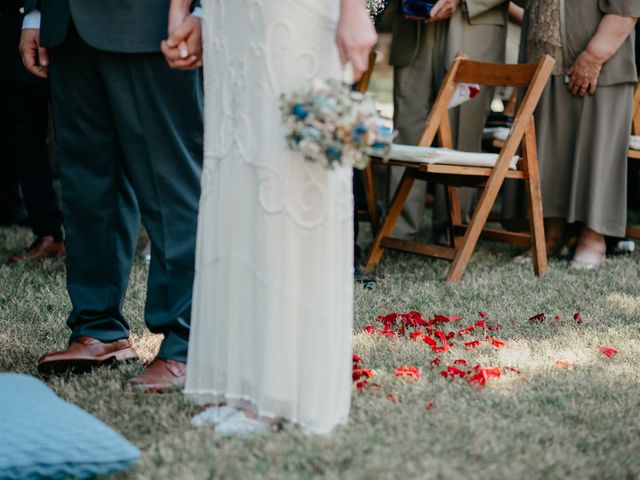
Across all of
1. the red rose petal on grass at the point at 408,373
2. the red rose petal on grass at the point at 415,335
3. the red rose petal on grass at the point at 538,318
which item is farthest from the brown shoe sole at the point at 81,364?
the red rose petal on grass at the point at 538,318

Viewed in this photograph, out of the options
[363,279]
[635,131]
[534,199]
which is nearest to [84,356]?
[363,279]

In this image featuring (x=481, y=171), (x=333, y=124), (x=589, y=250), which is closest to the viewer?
(x=333, y=124)

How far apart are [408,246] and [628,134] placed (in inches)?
53.4

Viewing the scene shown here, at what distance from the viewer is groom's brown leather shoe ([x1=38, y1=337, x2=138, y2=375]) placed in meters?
2.72

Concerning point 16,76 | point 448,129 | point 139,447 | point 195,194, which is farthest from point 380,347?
point 16,76

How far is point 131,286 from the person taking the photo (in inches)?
156

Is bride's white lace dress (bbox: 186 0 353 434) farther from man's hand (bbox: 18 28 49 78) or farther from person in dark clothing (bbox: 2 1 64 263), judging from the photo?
person in dark clothing (bbox: 2 1 64 263)

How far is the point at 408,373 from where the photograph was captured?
8.70ft

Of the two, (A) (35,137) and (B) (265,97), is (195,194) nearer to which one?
(B) (265,97)

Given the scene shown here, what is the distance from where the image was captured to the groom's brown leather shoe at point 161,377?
2546mm

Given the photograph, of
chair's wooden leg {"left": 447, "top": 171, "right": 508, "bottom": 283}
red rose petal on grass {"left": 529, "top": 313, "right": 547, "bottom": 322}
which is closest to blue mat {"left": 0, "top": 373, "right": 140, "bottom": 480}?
red rose petal on grass {"left": 529, "top": 313, "right": 547, "bottom": 322}

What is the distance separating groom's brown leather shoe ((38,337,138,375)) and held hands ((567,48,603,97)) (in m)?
2.86

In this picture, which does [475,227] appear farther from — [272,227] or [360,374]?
[272,227]

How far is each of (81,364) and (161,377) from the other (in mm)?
330
